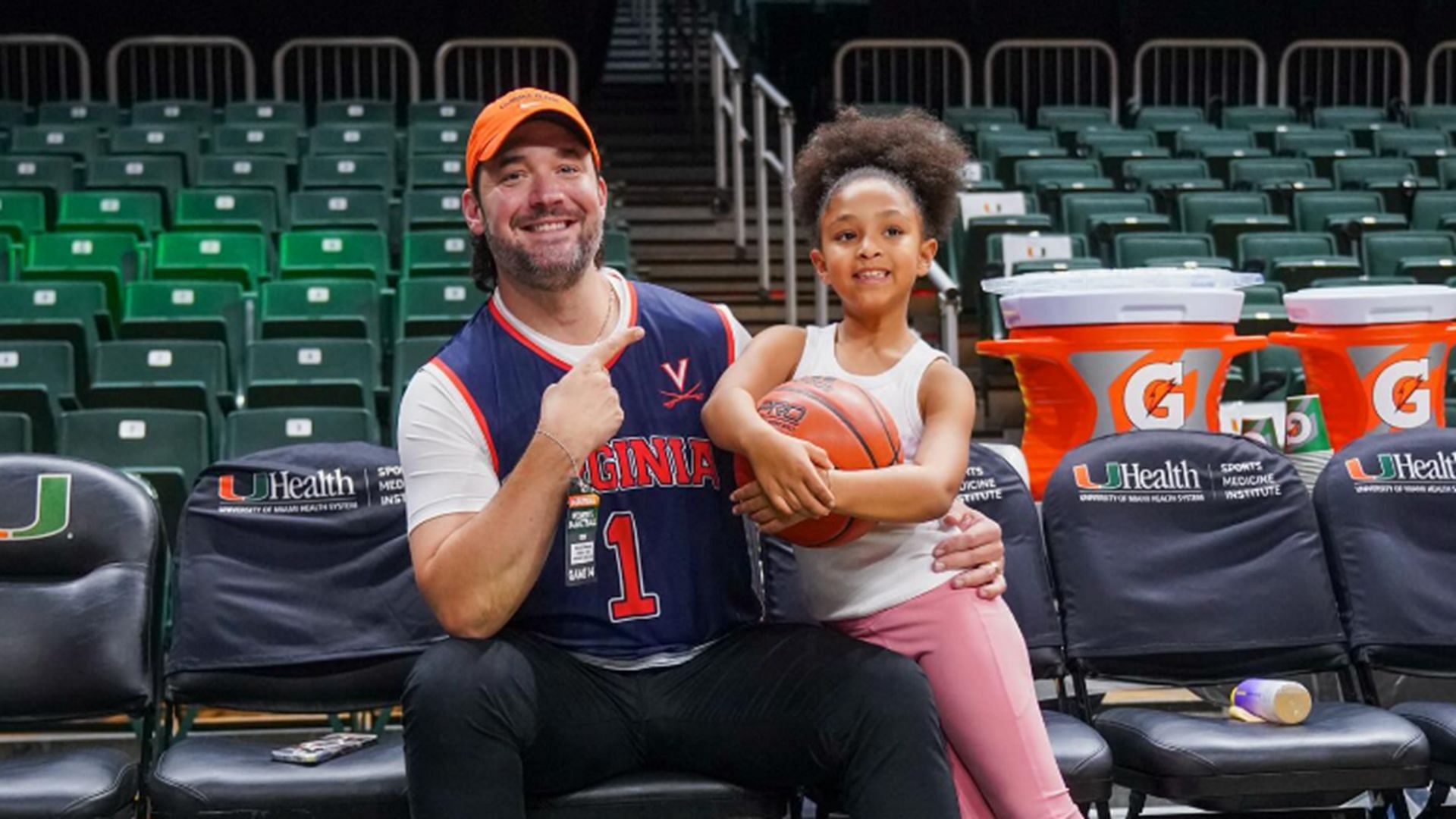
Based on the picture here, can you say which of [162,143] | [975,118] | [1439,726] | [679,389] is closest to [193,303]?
[162,143]

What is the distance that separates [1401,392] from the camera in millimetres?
4410

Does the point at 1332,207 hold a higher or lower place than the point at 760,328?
higher

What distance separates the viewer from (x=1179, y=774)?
293cm

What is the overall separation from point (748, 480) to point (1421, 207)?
7367 mm

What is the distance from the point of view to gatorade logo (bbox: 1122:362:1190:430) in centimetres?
423

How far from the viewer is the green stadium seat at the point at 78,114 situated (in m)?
10.0

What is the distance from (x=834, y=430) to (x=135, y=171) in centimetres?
700

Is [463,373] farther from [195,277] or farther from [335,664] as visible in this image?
[195,277]

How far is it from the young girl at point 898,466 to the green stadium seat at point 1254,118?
8779 millimetres

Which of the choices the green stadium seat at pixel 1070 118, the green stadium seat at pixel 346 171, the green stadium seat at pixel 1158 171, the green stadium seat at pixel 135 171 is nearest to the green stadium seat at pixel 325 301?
the green stadium seat at pixel 346 171

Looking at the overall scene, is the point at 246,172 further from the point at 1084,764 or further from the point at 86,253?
the point at 1084,764

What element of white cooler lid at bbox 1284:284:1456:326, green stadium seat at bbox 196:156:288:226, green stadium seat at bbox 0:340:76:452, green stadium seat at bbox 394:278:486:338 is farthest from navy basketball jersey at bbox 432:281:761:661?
green stadium seat at bbox 196:156:288:226

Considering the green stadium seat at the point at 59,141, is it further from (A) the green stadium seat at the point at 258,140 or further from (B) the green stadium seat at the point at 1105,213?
(B) the green stadium seat at the point at 1105,213

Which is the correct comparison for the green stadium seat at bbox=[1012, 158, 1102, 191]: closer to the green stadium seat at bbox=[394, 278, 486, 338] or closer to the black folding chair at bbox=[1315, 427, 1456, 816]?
the green stadium seat at bbox=[394, 278, 486, 338]
